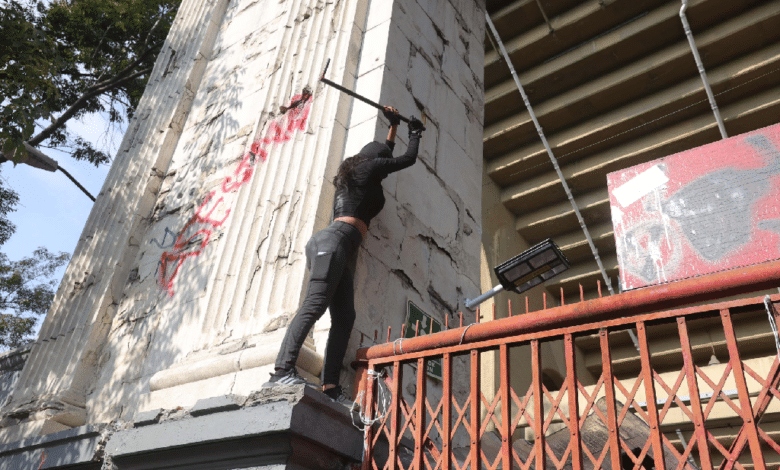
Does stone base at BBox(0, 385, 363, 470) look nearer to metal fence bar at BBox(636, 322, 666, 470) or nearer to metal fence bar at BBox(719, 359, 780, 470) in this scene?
metal fence bar at BBox(636, 322, 666, 470)

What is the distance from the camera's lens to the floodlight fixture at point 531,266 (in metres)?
4.84

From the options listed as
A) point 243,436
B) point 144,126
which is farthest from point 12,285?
point 243,436

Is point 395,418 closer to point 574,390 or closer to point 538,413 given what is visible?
point 538,413

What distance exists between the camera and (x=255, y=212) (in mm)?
5141

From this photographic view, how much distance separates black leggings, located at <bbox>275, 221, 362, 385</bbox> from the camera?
3848mm

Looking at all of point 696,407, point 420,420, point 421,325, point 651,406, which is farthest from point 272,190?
point 696,407

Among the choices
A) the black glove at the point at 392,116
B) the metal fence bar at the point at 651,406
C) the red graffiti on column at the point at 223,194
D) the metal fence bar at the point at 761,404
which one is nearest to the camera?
the metal fence bar at the point at 761,404

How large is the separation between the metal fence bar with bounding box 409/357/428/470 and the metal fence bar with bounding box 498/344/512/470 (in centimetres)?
49

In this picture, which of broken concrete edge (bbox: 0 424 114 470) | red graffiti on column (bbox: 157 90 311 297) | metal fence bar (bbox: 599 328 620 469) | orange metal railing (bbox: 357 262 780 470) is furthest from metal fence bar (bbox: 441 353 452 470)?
red graffiti on column (bbox: 157 90 311 297)

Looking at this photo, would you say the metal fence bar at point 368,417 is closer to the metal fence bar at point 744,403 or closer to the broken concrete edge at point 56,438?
the metal fence bar at point 744,403

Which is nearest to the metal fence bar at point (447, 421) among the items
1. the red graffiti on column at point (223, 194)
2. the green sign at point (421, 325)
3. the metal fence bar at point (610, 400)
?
the metal fence bar at point (610, 400)

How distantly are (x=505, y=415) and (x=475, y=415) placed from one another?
20 cm

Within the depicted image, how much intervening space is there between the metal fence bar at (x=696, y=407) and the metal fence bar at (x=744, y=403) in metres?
0.13

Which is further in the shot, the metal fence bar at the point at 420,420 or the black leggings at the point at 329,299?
the black leggings at the point at 329,299
